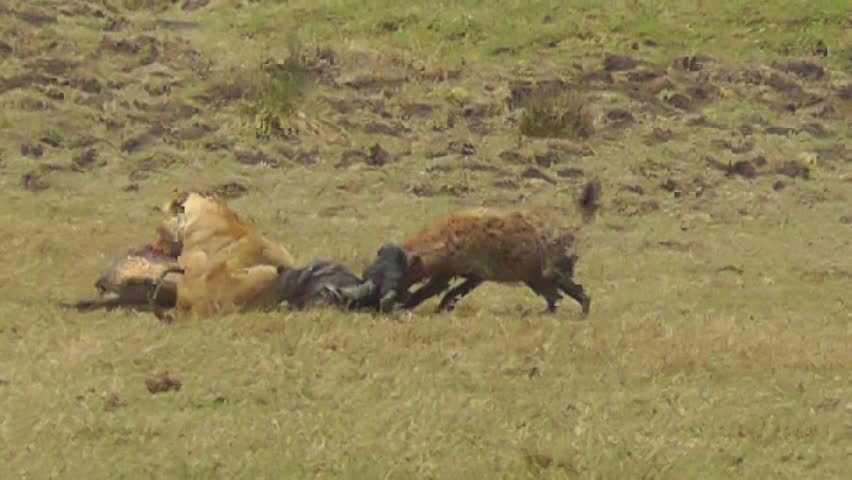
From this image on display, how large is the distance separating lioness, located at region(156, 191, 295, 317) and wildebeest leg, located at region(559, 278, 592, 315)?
5.78 feet

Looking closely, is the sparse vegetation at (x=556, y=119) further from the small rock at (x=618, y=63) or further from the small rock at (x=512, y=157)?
the small rock at (x=618, y=63)

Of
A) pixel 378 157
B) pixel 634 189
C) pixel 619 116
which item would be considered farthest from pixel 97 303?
pixel 619 116

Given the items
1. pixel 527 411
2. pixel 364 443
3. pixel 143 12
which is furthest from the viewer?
pixel 143 12

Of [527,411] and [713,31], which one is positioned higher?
[527,411]

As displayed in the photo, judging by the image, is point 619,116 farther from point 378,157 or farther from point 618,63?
point 378,157

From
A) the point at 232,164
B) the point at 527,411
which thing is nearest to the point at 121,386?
the point at 527,411

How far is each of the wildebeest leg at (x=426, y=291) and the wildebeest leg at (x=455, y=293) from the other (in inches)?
5.5

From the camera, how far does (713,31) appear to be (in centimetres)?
1920

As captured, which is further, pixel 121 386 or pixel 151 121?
pixel 151 121

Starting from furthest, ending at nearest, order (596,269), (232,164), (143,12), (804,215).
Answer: (143,12), (232,164), (804,215), (596,269)

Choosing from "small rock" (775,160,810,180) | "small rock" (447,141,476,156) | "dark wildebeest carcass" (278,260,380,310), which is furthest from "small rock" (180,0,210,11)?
"dark wildebeest carcass" (278,260,380,310)

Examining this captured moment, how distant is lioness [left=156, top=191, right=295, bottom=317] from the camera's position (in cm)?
779

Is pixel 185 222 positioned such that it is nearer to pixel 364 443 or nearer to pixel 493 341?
pixel 493 341

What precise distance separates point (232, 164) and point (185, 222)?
19.8 feet
